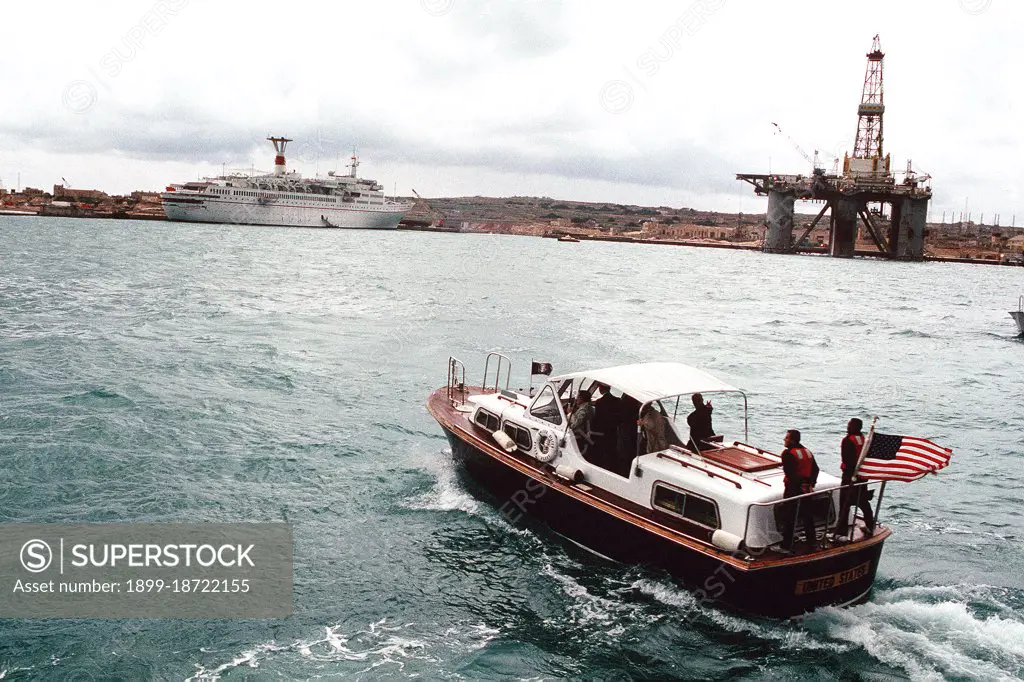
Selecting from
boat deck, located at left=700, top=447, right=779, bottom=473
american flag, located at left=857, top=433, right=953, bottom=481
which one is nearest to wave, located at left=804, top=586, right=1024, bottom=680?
boat deck, located at left=700, top=447, right=779, bottom=473

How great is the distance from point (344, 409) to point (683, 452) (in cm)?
1250

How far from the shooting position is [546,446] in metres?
13.6

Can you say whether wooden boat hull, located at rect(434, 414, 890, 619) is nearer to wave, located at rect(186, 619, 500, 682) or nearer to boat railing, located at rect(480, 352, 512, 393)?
wave, located at rect(186, 619, 500, 682)

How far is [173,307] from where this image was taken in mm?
41469

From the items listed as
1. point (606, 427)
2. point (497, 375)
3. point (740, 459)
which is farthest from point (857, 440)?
point (497, 375)

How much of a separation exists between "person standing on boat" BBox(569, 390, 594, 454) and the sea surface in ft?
5.96

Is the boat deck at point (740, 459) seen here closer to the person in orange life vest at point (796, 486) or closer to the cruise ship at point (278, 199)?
the person in orange life vest at point (796, 486)

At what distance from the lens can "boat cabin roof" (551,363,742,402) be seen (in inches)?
490

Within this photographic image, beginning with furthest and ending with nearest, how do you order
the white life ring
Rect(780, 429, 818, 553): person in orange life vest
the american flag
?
the white life ring < Rect(780, 429, 818, 553): person in orange life vest < the american flag

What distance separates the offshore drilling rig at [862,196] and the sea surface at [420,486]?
276 ft

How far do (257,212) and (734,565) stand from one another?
175 meters

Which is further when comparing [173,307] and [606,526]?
[173,307]

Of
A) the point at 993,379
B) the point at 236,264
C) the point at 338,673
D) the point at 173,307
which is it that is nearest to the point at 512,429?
the point at 338,673

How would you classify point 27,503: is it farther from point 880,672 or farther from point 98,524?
point 880,672
